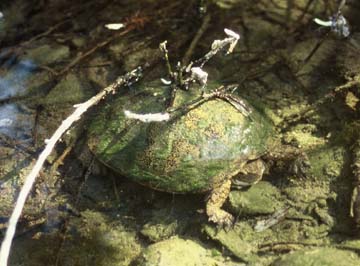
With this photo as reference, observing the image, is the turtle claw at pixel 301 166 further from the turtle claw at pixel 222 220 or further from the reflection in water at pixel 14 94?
the reflection in water at pixel 14 94

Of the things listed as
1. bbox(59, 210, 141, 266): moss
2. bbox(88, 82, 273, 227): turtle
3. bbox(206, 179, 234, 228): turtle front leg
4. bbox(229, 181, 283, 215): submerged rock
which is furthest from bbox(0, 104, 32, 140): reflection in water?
bbox(229, 181, 283, 215): submerged rock

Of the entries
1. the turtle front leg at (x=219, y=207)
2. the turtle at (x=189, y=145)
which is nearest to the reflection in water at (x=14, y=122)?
the turtle at (x=189, y=145)

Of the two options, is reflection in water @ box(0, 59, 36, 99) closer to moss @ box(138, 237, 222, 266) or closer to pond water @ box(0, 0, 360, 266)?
pond water @ box(0, 0, 360, 266)

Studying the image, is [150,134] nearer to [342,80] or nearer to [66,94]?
[66,94]

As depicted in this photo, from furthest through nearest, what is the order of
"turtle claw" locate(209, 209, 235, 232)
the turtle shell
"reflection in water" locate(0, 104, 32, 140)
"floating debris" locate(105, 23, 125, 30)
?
"floating debris" locate(105, 23, 125, 30) → "reflection in water" locate(0, 104, 32, 140) → "turtle claw" locate(209, 209, 235, 232) → the turtle shell

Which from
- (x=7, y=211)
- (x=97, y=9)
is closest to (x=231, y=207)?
(x=7, y=211)

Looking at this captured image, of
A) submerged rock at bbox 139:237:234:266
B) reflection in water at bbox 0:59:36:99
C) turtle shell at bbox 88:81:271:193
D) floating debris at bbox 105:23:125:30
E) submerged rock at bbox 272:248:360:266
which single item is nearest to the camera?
submerged rock at bbox 272:248:360:266
